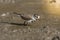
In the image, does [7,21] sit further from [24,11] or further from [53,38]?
[53,38]

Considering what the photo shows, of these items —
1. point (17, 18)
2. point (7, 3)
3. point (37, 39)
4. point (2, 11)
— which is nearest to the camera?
point (37, 39)

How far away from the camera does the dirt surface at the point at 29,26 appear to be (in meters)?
5.75

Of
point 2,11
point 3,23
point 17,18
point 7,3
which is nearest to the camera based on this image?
point 3,23

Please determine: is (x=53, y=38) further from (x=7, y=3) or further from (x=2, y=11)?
(x=7, y=3)

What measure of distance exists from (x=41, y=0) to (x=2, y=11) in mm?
2235

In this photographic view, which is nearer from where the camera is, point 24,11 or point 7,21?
point 7,21

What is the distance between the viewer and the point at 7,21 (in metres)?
6.75

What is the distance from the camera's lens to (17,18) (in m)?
7.05

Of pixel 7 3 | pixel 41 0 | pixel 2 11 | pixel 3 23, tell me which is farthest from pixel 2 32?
pixel 41 0

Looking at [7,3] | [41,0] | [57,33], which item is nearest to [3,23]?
[57,33]

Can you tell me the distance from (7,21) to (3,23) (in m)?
0.21

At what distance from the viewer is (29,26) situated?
21.0ft

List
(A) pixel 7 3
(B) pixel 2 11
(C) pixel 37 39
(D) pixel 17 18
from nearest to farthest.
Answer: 1. (C) pixel 37 39
2. (D) pixel 17 18
3. (B) pixel 2 11
4. (A) pixel 7 3

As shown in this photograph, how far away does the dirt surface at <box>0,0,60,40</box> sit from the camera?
18.9 feet
